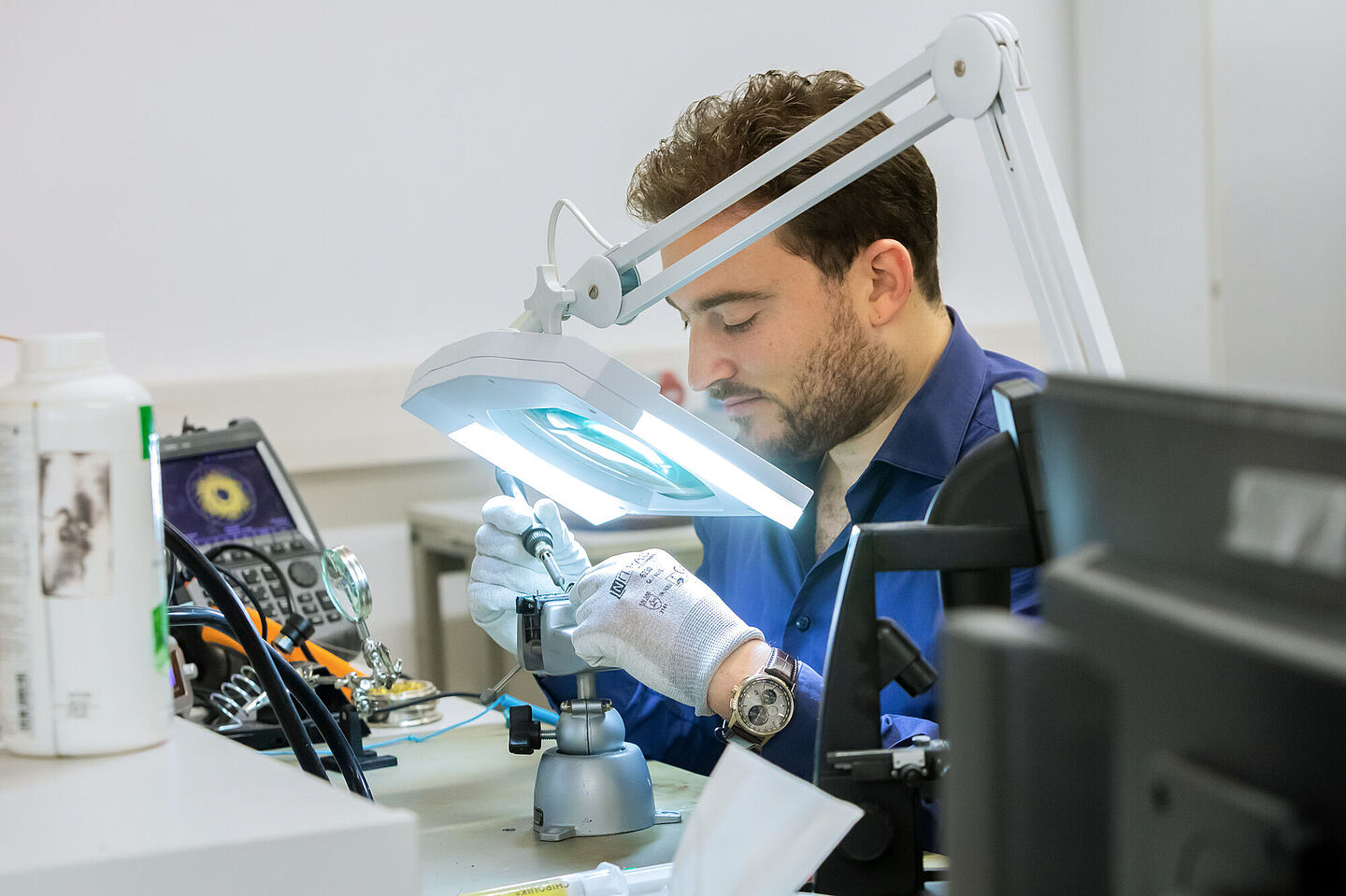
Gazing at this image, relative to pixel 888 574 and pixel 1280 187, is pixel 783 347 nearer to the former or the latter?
pixel 888 574

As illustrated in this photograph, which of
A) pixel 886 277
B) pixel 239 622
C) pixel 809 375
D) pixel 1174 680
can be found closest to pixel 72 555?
pixel 239 622

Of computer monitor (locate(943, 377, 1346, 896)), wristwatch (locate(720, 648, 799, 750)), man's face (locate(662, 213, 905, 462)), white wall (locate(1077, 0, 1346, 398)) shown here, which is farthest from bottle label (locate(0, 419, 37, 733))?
white wall (locate(1077, 0, 1346, 398))

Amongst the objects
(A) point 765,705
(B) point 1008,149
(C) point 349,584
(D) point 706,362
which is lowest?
(A) point 765,705

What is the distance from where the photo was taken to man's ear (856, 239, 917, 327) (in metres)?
1.54

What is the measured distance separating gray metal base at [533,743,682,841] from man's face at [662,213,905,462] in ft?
1.73

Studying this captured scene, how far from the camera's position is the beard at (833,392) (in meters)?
1.52

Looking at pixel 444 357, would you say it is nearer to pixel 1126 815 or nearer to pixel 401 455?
pixel 1126 815

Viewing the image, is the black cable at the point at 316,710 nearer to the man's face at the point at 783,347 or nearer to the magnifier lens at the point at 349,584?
the magnifier lens at the point at 349,584

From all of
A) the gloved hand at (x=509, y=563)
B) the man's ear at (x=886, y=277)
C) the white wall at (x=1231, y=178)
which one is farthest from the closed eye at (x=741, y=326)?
the white wall at (x=1231, y=178)

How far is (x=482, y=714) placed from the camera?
1609 mm

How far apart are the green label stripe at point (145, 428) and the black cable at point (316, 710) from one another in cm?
34

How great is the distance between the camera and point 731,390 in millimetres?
1546

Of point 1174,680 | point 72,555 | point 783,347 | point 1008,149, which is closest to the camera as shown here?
point 1174,680

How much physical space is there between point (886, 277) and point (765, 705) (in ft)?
2.09
